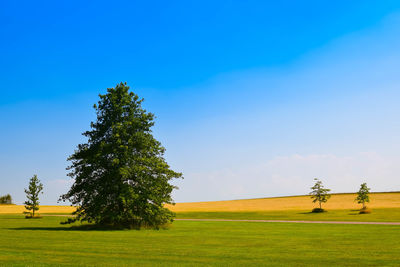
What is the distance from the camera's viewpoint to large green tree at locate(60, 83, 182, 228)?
127ft

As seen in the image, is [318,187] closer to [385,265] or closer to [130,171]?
[130,171]

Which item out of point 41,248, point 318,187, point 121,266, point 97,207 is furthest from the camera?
point 318,187

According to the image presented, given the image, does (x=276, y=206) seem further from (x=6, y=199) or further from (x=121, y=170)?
(x=6, y=199)

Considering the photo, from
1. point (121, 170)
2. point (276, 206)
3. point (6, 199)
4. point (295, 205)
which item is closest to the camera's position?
point (121, 170)

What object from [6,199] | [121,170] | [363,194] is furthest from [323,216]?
[6,199]

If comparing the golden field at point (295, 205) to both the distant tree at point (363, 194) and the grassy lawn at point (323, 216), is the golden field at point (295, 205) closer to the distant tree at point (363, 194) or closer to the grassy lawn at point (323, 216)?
the distant tree at point (363, 194)

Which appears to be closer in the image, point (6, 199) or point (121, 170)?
point (121, 170)

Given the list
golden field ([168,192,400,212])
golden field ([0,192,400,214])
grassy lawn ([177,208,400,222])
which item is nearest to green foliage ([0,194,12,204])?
golden field ([0,192,400,214])

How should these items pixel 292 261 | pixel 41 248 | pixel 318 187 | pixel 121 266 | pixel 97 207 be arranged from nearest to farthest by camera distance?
1. pixel 121 266
2. pixel 292 261
3. pixel 41 248
4. pixel 97 207
5. pixel 318 187

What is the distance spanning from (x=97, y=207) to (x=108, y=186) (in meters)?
2.46

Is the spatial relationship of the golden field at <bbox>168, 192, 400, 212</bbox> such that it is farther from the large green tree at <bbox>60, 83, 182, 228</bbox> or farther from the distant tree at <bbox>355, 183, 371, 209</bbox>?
the large green tree at <bbox>60, 83, 182, 228</bbox>

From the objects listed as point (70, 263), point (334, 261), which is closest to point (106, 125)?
point (70, 263)

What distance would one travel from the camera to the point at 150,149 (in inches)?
1593

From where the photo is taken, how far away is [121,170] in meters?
37.3
